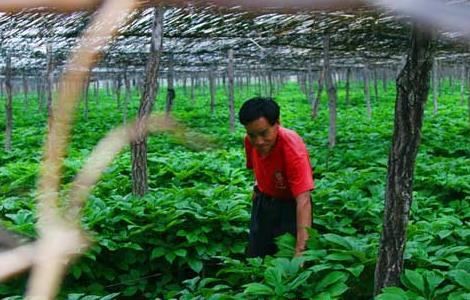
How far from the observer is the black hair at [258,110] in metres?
3.05

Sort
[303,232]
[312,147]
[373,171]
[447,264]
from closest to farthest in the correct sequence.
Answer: [447,264] → [303,232] → [373,171] → [312,147]

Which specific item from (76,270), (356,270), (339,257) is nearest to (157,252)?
(76,270)

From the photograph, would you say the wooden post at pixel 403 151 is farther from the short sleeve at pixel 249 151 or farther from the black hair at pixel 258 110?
the short sleeve at pixel 249 151

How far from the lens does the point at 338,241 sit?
301cm

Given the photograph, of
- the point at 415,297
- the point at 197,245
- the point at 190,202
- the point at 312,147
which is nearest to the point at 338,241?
the point at 415,297

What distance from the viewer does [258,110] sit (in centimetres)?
305

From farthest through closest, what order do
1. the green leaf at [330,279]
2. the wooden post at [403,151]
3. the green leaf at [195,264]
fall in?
the green leaf at [195,264]
the green leaf at [330,279]
the wooden post at [403,151]

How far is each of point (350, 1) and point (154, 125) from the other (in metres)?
0.17

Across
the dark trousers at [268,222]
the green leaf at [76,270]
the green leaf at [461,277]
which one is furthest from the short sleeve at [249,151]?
the green leaf at [461,277]

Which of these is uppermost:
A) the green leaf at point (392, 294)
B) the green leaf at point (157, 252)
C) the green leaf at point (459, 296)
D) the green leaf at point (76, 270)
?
the green leaf at point (392, 294)

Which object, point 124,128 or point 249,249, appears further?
point 249,249

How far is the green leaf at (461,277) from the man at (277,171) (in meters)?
0.78

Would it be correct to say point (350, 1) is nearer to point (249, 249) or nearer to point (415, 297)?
point (415, 297)

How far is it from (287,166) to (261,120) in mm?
269
